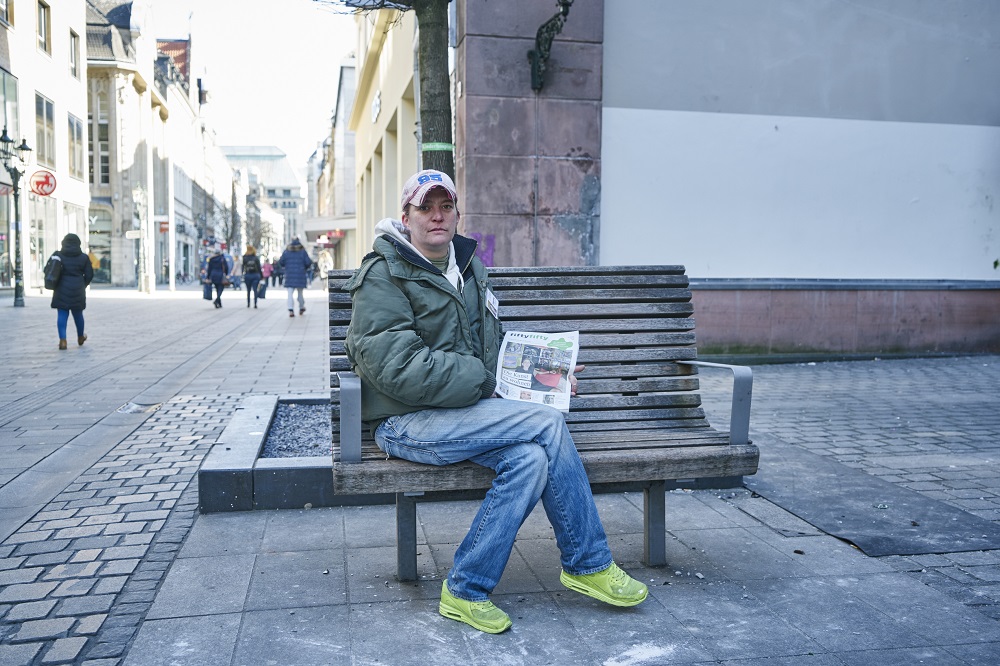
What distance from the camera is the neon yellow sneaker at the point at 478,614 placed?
3.17 metres

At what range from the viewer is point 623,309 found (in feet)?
13.9

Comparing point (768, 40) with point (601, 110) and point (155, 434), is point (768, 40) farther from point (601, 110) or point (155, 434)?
point (155, 434)

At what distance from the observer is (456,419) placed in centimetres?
333

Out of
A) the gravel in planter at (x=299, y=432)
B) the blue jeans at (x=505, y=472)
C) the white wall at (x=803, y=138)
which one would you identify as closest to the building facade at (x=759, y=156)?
the white wall at (x=803, y=138)

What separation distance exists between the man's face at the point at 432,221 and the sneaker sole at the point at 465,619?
1.32 m

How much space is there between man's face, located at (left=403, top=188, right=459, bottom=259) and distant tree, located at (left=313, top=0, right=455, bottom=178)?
7.31 feet

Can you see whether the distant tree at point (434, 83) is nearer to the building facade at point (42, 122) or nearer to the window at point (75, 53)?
the building facade at point (42, 122)

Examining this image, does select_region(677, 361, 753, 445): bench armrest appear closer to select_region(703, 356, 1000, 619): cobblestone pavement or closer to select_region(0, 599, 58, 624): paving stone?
select_region(703, 356, 1000, 619): cobblestone pavement

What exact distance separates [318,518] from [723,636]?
7.06ft

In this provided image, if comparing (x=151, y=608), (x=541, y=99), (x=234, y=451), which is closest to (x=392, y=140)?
(x=541, y=99)

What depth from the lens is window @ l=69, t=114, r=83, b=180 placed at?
36.5 m

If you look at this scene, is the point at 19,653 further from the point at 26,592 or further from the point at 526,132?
the point at 526,132

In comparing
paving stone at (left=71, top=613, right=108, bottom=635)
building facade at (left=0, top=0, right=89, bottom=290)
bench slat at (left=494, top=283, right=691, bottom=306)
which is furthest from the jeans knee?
building facade at (left=0, top=0, right=89, bottom=290)

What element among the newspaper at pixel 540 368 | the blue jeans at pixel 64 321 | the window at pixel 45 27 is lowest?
the blue jeans at pixel 64 321
